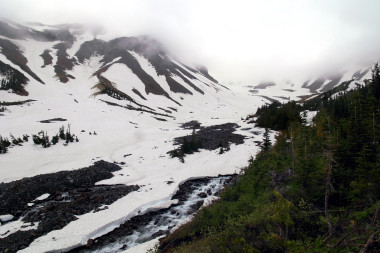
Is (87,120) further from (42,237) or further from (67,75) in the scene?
(67,75)

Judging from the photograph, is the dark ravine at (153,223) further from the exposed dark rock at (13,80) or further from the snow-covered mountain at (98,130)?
the exposed dark rock at (13,80)

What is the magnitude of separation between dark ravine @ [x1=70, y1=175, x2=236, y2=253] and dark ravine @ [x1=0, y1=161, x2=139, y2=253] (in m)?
3.19

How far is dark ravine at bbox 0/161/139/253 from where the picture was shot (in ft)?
46.1

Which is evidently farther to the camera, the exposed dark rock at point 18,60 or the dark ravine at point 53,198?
the exposed dark rock at point 18,60

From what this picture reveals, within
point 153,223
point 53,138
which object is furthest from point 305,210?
point 53,138

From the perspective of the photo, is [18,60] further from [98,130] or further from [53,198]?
[53,198]

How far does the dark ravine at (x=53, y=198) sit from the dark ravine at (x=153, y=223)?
3189mm

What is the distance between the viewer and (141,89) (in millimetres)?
106062

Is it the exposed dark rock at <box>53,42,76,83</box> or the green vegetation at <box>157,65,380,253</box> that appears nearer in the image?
the green vegetation at <box>157,65,380,253</box>

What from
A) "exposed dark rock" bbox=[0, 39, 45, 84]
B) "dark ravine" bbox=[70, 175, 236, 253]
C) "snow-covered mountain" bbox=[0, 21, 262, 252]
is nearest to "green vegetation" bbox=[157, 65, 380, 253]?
"dark ravine" bbox=[70, 175, 236, 253]

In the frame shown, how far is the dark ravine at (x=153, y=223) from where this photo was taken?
513 inches

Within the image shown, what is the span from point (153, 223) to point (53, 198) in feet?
31.8

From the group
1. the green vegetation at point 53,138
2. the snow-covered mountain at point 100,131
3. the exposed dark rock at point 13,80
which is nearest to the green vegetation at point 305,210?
the snow-covered mountain at point 100,131

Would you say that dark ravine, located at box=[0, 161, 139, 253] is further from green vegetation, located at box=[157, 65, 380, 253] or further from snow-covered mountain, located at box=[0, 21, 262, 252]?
green vegetation, located at box=[157, 65, 380, 253]
